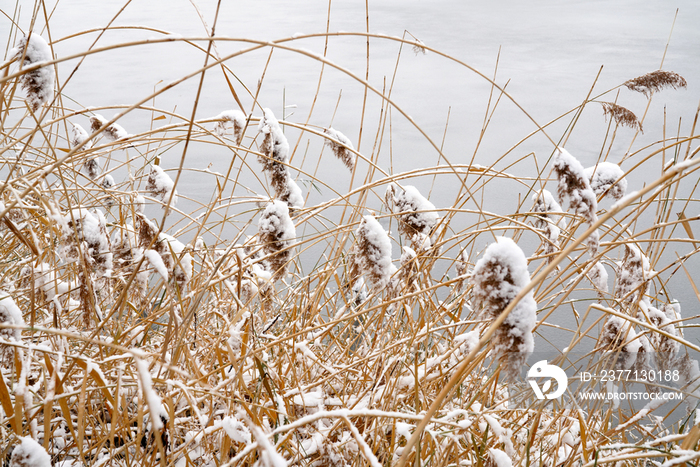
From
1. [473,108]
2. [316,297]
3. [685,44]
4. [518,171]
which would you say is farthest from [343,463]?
[685,44]

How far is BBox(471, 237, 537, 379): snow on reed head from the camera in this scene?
0.36 meters

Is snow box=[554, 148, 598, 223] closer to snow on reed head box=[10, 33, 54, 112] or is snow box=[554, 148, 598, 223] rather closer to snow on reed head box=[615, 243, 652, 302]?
snow on reed head box=[615, 243, 652, 302]

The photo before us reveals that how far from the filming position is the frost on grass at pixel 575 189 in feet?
1.59

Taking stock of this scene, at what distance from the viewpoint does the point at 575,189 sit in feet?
1.62

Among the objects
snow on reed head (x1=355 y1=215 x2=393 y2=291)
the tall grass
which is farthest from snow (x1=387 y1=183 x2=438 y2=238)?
snow on reed head (x1=355 y1=215 x2=393 y2=291)

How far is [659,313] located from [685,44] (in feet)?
15.8

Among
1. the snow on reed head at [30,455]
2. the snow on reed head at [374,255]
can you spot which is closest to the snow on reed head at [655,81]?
the snow on reed head at [374,255]

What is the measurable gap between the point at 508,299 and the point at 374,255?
196 mm

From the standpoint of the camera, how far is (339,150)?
80 centimetres

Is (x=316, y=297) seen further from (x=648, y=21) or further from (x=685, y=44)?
(x=648, y=21)

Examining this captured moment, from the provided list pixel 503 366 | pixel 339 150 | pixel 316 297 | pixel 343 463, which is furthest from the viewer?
pixel 316 297

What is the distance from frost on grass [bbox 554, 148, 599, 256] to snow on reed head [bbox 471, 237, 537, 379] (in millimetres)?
120

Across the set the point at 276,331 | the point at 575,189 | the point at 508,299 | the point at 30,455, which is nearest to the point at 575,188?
the point at 575,189

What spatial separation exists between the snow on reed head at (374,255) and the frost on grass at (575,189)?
0.17m
